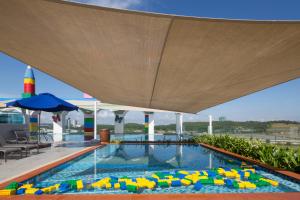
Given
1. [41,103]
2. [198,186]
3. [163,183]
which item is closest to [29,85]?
[41,103]

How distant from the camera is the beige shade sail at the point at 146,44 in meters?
3.90

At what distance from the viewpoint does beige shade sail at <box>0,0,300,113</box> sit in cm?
390

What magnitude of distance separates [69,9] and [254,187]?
5130 mm

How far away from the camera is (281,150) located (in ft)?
25.8

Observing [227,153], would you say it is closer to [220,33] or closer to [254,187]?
[254,187]

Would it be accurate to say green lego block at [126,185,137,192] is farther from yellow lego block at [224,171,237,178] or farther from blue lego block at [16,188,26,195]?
yellow lego block at [224,171,237,178]

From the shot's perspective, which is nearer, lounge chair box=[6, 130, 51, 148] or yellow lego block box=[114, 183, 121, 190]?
yellow lego block box=[114, 183, 121, 190]

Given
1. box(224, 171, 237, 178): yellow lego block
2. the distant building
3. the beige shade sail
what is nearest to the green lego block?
the beige shade sail

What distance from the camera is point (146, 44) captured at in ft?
16.2

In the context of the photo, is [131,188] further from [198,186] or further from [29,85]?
[29,85]

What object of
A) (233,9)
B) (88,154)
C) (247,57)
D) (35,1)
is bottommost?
(88,154)

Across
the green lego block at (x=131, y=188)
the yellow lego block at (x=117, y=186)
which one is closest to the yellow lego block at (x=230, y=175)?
the green lego block at (x=131, y=188)

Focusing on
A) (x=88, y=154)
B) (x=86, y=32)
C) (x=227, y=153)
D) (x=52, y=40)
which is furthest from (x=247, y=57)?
(x=88, y=154)

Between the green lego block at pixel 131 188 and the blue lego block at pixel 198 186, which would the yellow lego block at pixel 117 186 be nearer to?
the green lego block at pixel 131 188
